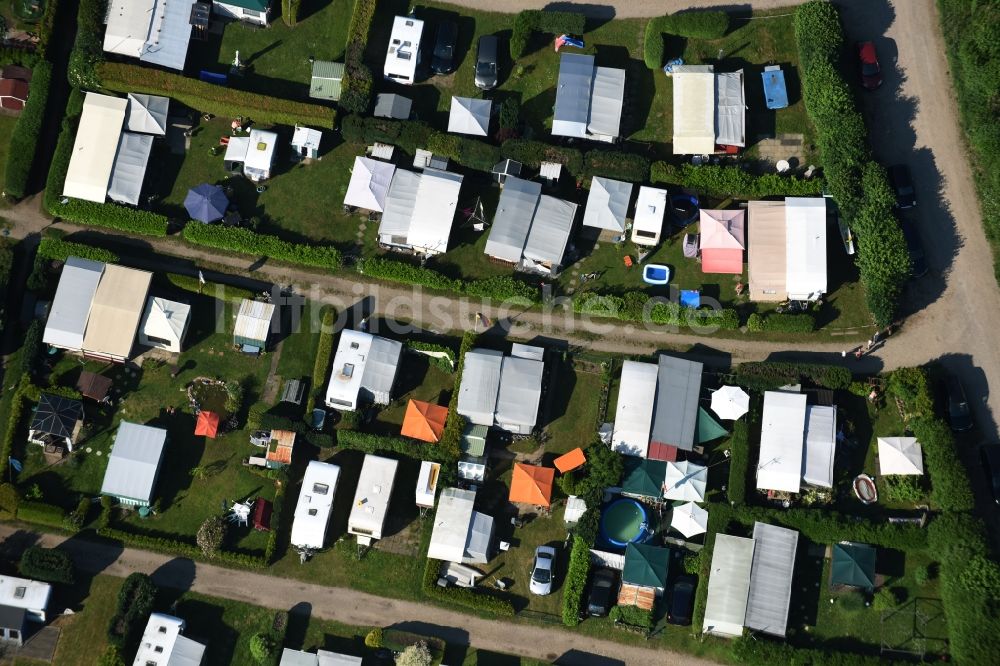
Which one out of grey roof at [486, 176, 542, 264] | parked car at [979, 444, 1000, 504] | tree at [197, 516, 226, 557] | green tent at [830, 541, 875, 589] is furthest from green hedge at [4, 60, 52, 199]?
parked car at [979, 444, 1000, 504]

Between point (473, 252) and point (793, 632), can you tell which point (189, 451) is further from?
point (793, 632)

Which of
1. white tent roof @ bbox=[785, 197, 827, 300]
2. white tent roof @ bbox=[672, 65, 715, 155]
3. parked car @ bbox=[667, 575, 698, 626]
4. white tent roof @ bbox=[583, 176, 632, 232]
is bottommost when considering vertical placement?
parked car @ bbox=[667, 575, 698, 626]

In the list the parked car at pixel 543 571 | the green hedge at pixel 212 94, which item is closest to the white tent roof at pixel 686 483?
the parked car at pixel 543 571

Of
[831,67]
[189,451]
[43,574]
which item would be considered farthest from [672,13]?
[43,574]

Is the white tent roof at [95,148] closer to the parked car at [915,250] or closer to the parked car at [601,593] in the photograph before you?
the parked car at [601,593]

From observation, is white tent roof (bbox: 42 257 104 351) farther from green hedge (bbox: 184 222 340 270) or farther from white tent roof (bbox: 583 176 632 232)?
white tent roof (bbox: 583 176 632 232)

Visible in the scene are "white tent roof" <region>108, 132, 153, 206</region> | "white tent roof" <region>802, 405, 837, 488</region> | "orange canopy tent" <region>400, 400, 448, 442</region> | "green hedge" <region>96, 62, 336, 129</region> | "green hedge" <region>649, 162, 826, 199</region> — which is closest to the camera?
"white tent roof" <region>802, 405, 837, 488</region>
